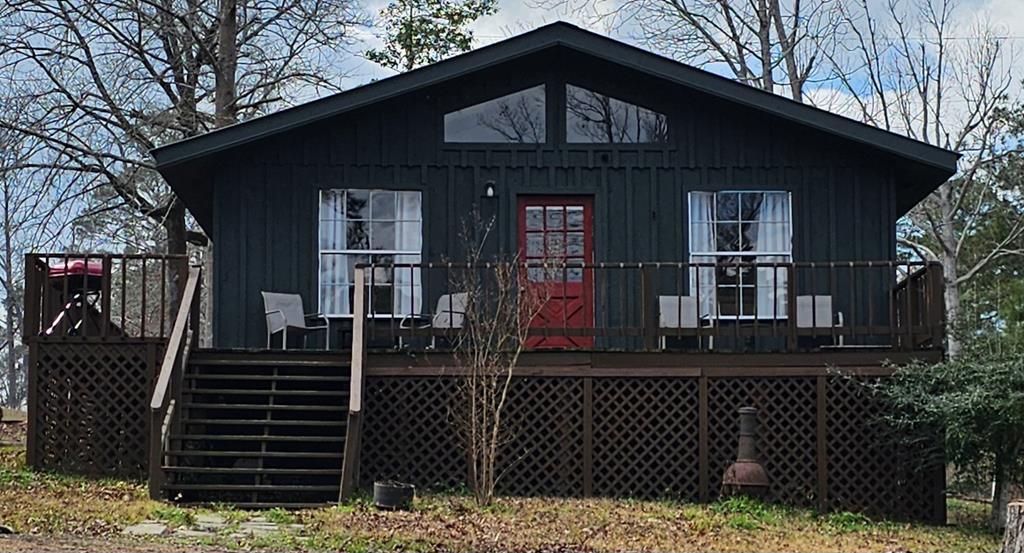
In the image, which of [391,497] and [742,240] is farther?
[742,240]

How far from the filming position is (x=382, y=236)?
47.8 feet

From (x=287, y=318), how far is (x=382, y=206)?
62.2 inches

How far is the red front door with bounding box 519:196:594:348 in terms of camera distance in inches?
Answer: 568

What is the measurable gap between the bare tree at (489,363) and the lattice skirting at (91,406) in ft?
10.1

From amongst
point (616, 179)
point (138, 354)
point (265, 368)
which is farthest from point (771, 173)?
point (138, 354)

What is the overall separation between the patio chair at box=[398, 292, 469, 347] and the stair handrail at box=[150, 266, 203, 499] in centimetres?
200

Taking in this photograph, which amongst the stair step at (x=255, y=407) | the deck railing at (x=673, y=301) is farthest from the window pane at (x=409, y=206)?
the stair step at (x=255, y=407)

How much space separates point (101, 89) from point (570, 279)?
9132 mm

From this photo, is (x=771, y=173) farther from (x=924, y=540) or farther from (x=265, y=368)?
(x=265, y=368)

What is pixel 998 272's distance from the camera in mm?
33000

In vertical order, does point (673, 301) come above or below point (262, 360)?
above

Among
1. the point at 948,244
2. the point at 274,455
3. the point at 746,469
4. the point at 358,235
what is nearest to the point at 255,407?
the point at 274,455

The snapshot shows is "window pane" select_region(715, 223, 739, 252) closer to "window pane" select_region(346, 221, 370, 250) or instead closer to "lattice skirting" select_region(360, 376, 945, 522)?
"lattice skirting" select_region(360, 376, 945, 522)

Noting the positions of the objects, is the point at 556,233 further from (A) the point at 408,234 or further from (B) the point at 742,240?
(B) the point at 742,240
